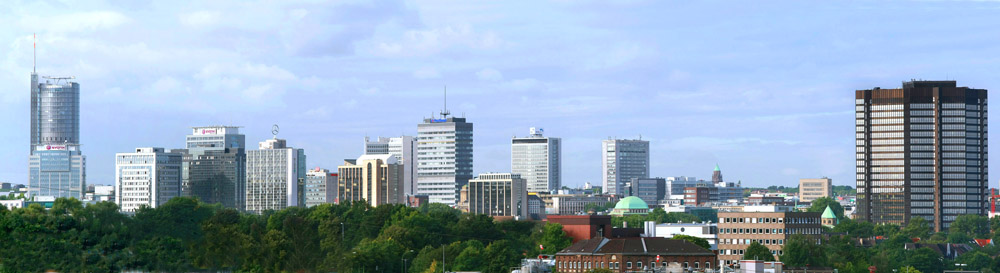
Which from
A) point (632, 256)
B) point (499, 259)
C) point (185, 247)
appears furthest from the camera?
point (499, 259)

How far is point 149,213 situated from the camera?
176 meters

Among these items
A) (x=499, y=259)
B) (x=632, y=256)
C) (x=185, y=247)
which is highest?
(x=185, y=247)

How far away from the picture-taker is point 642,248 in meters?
175

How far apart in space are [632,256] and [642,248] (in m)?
2.44

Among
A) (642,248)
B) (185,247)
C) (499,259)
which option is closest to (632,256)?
(642,248)

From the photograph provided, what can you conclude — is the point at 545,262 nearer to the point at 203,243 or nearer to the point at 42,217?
the point at 203,243

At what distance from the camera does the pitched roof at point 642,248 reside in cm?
17325

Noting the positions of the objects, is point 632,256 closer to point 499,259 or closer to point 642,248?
point 642,248

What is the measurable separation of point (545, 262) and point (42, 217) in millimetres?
57665

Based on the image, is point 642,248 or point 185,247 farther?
point 642,248

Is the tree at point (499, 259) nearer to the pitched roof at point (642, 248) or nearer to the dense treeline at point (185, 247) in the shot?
the dense treeline at point (185, 247)

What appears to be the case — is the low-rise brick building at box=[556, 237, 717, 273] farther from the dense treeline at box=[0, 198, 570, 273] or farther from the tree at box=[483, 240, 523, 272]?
the dense treeline at box=[0, 198, 570, 273]

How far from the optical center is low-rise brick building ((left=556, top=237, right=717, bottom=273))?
17112 centimetres

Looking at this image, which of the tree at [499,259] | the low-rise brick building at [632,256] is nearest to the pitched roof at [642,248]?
the low-rise brick building at [632,256]
